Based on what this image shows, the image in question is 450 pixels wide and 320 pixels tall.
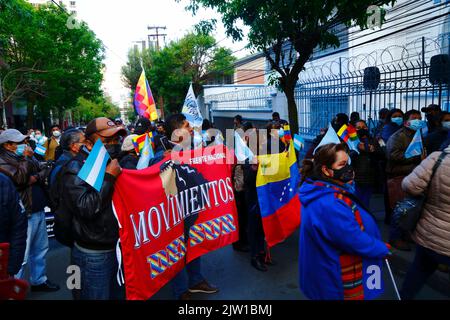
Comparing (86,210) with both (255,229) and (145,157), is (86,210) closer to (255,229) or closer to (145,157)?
(145,157)

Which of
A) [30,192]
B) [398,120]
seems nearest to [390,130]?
[398,120]

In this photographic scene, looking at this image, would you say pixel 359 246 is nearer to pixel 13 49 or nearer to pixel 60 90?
pixel 13 49

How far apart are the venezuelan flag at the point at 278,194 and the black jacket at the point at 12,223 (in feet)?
7.97

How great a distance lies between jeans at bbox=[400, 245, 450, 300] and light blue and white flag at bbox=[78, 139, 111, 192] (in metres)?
2.50

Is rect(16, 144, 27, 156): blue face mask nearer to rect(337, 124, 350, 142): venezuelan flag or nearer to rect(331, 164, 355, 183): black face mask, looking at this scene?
rect(331, 164, 355, 183): black face mask

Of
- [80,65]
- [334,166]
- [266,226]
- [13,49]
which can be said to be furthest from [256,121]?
[334,166]

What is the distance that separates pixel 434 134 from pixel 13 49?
20.4 meters

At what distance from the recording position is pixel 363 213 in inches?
98.2

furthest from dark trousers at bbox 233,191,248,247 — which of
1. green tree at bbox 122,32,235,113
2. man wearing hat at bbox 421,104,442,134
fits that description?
green tree at bbox 122,32,235,113

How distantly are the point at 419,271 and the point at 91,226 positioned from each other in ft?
8.41

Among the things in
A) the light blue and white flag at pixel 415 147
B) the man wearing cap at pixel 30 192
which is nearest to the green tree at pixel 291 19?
the light blue and white flag at pixel 415 147

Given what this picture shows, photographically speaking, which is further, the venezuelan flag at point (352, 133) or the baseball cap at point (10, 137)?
the venezuelan flag at point (352, 133)

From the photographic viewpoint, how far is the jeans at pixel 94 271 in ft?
8.55

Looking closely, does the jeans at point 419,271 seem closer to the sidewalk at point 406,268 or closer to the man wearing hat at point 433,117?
the sidewalk at point 406,268
